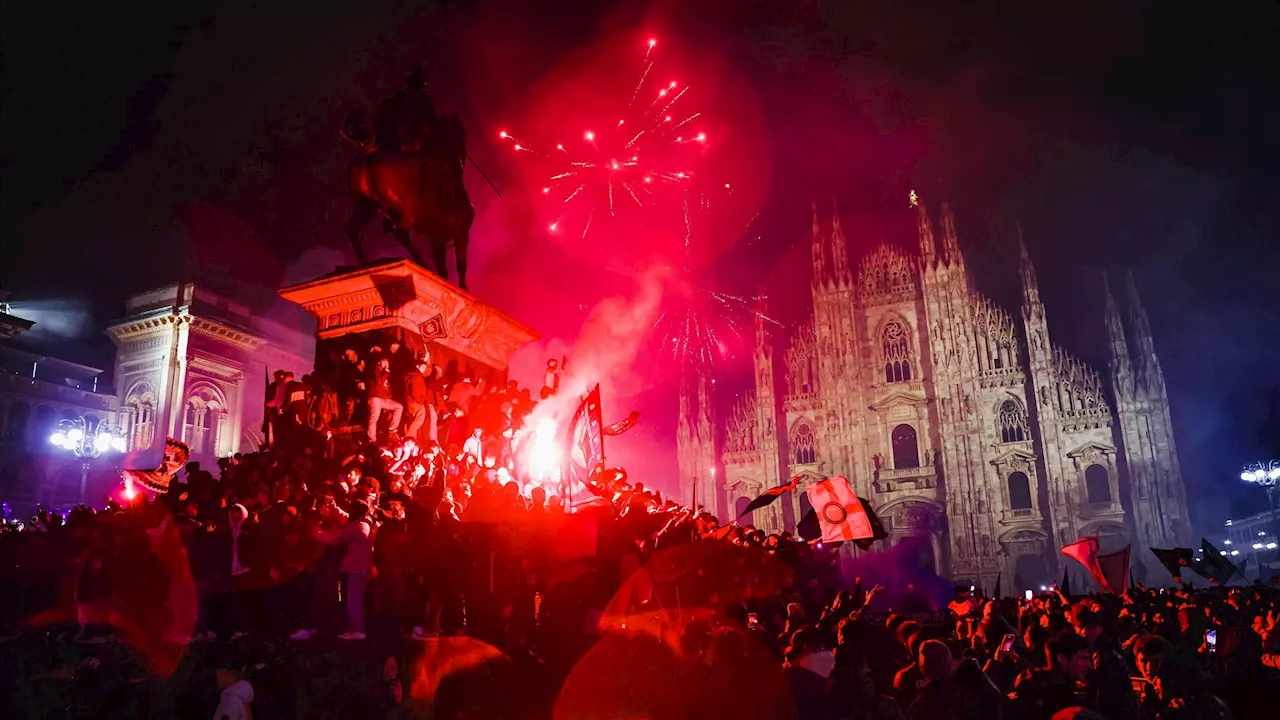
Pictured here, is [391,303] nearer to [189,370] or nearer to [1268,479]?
[189,370]

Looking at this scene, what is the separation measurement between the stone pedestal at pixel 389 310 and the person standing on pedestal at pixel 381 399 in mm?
256

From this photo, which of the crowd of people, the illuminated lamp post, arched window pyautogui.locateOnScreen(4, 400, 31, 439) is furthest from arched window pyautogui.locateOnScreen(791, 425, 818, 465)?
arched window pyautogui.locateOnScreen(4, 400, 31, 439)

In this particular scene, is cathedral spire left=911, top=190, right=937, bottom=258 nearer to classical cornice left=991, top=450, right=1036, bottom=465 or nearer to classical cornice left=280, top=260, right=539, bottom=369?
classical cornice left=991, top=450, right=1036, bottom=465

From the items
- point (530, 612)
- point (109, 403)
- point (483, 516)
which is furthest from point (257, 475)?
point (109, 403)

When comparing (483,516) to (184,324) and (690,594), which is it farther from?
(184,324)

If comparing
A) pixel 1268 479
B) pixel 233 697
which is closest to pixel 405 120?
pixel 233 697

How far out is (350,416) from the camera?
7.96 meters

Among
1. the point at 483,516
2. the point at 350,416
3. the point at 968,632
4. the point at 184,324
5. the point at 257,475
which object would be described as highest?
the point at 184,324

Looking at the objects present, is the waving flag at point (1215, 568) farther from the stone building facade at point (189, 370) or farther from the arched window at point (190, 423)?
the arched window at point (190, 423)

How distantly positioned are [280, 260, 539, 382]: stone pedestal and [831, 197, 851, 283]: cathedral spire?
41.6 metres

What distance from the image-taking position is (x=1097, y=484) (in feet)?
127

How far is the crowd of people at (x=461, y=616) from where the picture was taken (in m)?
3.98

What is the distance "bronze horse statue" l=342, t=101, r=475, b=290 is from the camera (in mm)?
9023

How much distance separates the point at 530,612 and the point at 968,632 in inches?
153
